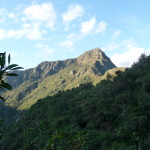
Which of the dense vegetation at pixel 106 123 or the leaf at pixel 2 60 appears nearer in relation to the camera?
the leaf at pixel 2 60

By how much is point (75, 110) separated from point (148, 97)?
23.1m

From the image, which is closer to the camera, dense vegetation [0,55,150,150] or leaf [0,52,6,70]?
leaf [0,52,6,70]

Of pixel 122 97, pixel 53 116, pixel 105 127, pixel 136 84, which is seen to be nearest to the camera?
pixel 105 127

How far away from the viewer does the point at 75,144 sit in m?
31.2

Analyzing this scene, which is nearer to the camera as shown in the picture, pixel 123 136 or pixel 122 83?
pixel 123 136

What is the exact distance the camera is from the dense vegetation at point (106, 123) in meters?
37.4

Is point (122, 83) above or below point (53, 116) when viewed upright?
above

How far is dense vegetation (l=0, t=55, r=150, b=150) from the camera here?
37375 mm

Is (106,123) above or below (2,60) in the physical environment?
below

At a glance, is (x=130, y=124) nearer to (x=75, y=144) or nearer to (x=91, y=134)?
(x=91, y=134)

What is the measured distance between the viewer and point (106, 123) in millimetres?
49844

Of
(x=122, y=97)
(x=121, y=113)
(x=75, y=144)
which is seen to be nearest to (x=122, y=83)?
(x=122, y=97)

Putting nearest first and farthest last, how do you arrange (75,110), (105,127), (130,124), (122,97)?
(130,124)
(105,127)
(122,97)
(75,110)

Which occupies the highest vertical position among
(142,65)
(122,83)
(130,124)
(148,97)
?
(142,65)
